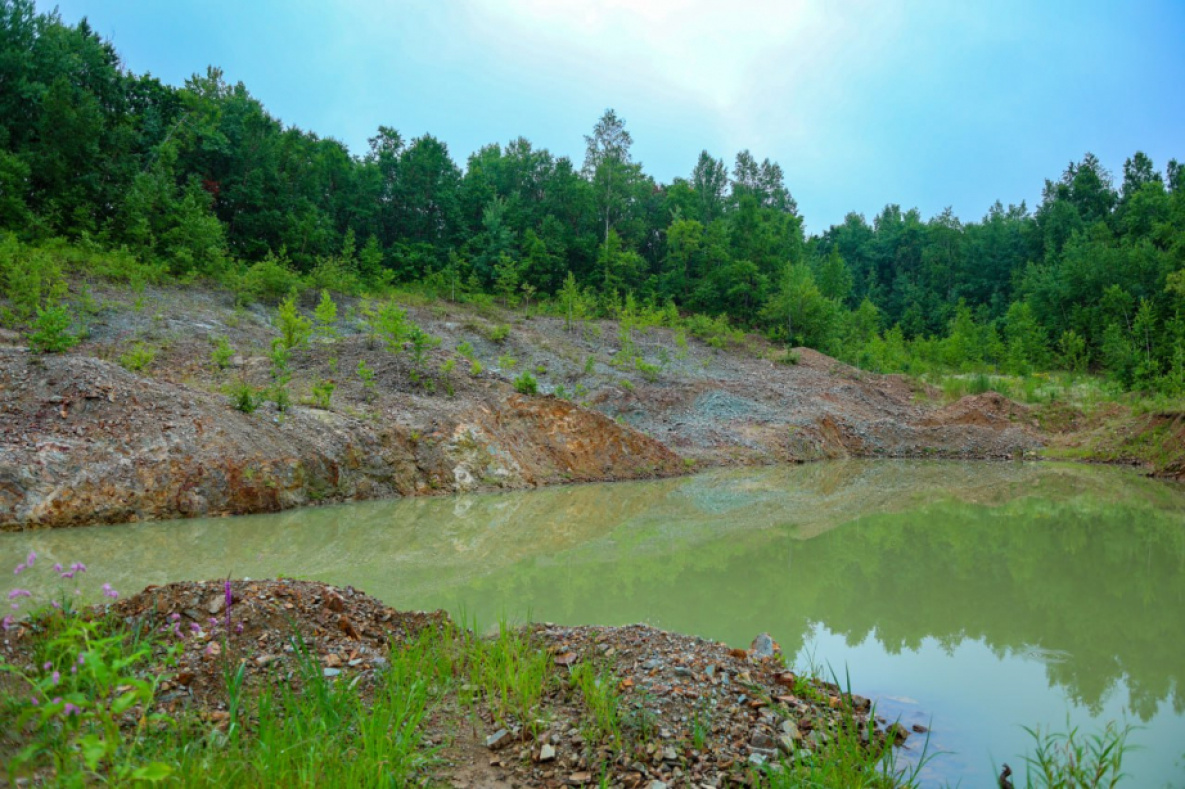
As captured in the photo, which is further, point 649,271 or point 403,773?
point 649,271

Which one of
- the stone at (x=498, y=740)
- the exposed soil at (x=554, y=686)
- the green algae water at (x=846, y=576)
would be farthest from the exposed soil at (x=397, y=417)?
the stone at (x=498, y=740)

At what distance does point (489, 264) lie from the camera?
119ft

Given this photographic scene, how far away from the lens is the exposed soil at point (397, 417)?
30.5 ft

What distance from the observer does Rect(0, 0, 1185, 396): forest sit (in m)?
22.3

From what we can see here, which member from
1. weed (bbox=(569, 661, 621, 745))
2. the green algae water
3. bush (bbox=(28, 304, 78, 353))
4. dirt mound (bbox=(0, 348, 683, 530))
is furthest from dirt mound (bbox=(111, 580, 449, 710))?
bush (bbox=(28, 304, 78, 353))

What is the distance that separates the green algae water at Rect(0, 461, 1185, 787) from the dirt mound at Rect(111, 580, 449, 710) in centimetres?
106

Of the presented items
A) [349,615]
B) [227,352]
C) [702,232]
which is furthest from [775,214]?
[349,615]

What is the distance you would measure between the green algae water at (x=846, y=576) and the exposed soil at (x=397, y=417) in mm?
750

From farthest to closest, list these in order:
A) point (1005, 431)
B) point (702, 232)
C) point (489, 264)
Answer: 1. point (702, 232)
2. point (489, 264)
3. point (1005, 431)

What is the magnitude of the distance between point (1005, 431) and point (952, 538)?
52.3 feet

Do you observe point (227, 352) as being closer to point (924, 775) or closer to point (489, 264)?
point (924, 775)

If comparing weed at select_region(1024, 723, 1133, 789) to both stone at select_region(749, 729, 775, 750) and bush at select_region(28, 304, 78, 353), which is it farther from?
bush at select_region(28, 304, 78, 353)

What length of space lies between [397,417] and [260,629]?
9425mm

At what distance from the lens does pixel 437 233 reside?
128 feet
